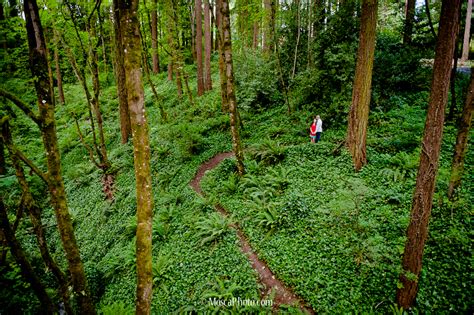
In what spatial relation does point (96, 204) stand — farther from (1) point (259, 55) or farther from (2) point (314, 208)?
(1) point (259, 55)

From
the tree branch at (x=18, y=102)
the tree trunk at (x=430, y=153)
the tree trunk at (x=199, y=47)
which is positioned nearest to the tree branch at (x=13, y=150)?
the tree branch at (x=18, y=102)

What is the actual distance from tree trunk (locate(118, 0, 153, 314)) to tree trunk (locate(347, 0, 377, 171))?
772cm

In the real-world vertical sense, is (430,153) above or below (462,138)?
above

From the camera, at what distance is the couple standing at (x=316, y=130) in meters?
11.7

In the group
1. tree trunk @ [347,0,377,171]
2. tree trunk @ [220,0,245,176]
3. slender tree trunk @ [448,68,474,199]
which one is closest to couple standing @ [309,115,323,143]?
tree trunk @ [347,0,377,171]

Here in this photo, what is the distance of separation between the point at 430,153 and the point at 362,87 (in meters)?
4.85

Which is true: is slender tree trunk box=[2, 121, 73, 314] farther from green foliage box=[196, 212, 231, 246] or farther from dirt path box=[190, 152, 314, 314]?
dirt path box=[190, 152, 314, 314]

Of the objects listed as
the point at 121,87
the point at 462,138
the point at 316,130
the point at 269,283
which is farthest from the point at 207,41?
the point at 269,283

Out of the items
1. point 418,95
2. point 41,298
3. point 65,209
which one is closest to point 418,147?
point 418,95

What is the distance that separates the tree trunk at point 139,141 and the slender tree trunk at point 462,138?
313 inches

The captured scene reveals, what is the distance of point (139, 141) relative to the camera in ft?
14.8

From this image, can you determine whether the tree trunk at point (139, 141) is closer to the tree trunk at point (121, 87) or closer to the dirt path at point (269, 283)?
the dirt path at point (269, 283)

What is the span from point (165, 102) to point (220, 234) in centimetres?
1516

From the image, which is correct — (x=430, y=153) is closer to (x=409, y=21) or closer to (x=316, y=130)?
(x=316, y=130)
